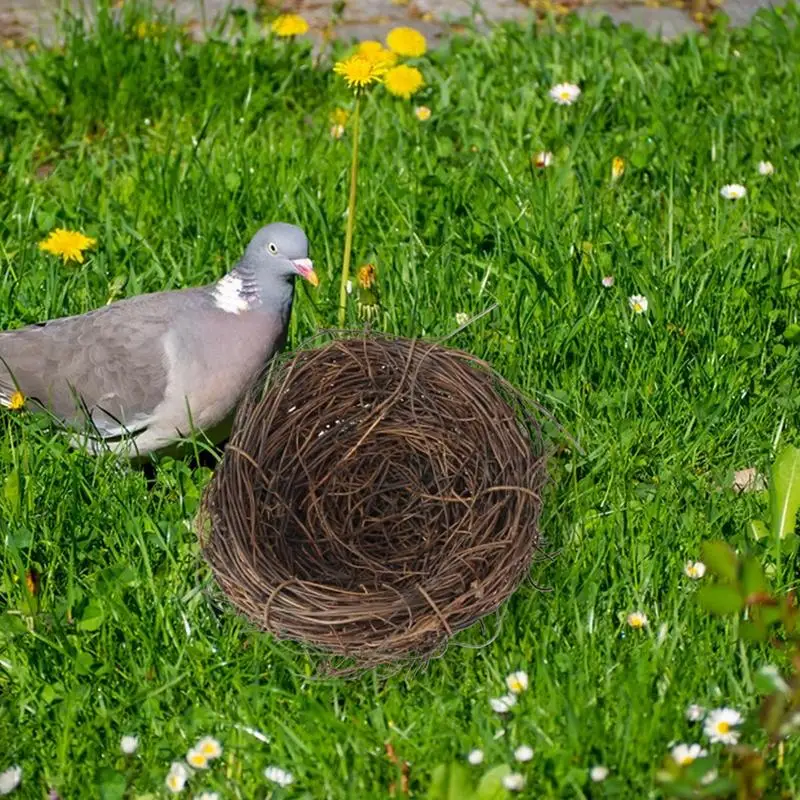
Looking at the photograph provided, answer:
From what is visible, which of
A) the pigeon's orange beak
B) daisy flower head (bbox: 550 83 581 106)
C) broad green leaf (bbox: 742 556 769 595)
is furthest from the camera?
daisy flower head (bbox: 550 83 581 106)

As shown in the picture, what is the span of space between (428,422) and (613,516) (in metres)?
0.47

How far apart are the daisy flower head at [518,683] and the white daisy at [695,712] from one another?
0.32 meters

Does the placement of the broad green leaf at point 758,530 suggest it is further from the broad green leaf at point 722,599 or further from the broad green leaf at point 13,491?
the broad green leaf at point 13,491

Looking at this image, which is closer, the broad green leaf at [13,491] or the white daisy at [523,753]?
the white daisy at [523,753]

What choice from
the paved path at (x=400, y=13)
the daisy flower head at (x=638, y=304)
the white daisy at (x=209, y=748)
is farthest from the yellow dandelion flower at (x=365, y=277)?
the paved path at (x=400, y=13)

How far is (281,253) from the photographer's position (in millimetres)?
3539

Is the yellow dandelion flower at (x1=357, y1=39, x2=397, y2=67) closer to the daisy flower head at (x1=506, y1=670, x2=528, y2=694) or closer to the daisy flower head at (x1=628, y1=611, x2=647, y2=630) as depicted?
the daisy flower head at (x1=628, y1=611, x2=647, y2=630)

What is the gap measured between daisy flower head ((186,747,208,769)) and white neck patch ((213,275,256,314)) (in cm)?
120

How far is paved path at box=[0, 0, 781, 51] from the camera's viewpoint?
228 inches

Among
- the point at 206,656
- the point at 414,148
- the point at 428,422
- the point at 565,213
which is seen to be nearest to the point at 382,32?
the point at 414,148

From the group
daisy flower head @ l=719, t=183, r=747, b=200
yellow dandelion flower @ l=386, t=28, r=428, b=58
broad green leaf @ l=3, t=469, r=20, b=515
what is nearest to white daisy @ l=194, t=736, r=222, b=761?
broad green leaf @ l=3, t=469, r=20, b=515

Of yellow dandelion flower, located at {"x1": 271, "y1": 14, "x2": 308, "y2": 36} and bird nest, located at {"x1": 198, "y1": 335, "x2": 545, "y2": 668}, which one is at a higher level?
yellow dandelion flower, located at {"x1": 271, "y1": 14, "x2": 308, "y2": 36}

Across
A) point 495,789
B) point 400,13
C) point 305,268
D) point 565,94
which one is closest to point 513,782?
point 495,789

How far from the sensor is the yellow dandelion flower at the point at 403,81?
201 inches
